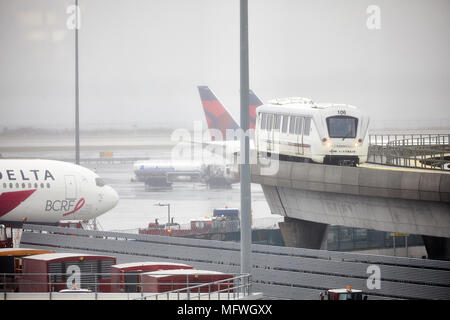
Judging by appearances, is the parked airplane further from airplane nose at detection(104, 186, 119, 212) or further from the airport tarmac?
the airport tarmac

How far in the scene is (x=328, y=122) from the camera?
4866 cm

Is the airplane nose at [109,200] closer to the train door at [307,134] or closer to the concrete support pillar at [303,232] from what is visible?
the concrete support pillar at [303,232]

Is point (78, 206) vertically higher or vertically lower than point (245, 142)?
lower

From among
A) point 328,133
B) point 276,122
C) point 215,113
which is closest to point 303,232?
point 276,122

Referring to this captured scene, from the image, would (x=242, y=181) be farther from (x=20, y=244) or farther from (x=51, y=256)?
(x=20, y=244)

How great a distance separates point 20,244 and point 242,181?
32.3 m

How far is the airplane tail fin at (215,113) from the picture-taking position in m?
146

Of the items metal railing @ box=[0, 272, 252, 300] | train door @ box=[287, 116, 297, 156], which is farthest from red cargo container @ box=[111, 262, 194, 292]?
train door @ box=[287, 116, 297, 156]

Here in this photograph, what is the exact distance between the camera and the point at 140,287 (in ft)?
88.8

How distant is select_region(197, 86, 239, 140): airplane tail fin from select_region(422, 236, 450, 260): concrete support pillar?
100726 millimetres

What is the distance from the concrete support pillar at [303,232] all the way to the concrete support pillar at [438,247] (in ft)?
31.4

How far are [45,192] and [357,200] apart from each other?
25.7 m

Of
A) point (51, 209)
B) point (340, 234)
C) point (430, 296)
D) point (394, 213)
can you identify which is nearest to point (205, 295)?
point (430, 296)

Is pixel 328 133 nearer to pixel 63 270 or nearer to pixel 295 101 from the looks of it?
pixel 295 101
